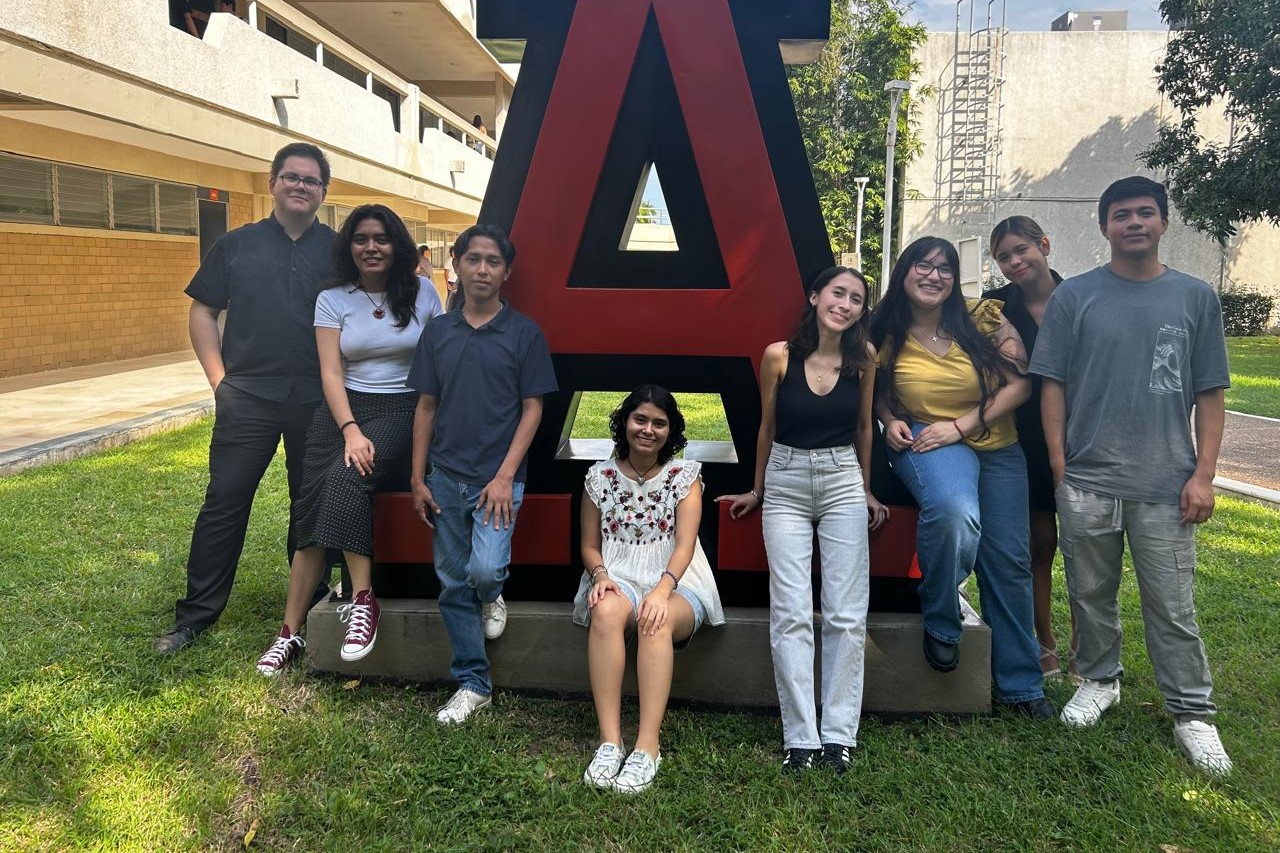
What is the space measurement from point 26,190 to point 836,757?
11.4m

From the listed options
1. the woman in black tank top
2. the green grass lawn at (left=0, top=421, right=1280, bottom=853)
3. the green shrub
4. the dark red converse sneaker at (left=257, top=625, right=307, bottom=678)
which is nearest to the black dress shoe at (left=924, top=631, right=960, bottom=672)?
the green grass lawn at (left=0, top=421, right=1280, bottom=853)

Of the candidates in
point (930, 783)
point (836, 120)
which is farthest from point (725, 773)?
point (836, 120)

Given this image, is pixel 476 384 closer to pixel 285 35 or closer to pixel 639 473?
pixel 639 473

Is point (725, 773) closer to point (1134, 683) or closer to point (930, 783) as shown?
point (930, 783)

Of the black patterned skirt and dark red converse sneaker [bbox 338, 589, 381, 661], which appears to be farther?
the black patterned skirt

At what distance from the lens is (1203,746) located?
2.92 meters

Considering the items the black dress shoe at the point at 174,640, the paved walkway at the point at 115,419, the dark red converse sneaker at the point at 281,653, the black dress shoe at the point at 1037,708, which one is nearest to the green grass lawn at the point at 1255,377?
the paved walkway at the point at 115,419

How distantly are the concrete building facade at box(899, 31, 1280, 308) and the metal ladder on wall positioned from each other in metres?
0.03

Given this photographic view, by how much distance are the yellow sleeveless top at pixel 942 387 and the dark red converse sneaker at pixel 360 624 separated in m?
2.04

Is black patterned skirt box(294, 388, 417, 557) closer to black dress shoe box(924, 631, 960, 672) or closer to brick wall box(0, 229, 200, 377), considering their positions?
black dress shoe box(924, 631, 960, 672)

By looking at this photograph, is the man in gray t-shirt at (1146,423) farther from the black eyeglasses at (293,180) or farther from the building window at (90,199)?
the building window at (90,199)

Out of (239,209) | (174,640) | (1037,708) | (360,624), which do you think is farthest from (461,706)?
(239,209)

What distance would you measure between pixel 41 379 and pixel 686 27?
1020 cm

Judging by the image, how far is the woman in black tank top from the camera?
2.96m
